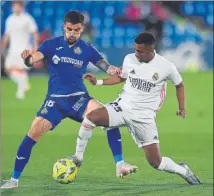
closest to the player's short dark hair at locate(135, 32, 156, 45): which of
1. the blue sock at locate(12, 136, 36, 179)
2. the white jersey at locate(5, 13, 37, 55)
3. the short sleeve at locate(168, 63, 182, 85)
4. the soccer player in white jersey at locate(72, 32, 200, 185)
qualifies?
the soccer player in white jersey at locate(72, 32, 200, 185)

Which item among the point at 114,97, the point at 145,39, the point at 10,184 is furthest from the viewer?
the point at 114,97

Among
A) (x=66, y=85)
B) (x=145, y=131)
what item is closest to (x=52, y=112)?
(x=66, y=85)

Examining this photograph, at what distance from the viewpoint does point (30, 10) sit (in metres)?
27.9

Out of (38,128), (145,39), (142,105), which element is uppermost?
(145,39)

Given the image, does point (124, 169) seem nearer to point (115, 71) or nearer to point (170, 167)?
point (170, 167)

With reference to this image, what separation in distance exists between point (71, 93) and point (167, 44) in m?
17.5

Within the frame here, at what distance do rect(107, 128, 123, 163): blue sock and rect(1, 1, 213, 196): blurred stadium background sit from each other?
0.36m

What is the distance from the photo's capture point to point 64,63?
9086 mm

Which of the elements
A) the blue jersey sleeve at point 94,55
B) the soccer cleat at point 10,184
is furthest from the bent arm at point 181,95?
the soccer cleat at point 10,184

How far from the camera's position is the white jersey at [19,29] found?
19212 mm

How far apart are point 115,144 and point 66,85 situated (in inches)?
34.9

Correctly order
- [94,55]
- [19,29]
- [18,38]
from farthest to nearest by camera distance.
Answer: [18,38] → [19,29] → [94,55]

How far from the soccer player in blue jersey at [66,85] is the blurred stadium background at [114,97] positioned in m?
0.47

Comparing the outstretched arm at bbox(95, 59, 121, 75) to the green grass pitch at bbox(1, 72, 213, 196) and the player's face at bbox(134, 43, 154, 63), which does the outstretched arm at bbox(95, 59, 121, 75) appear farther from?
the green grass pitch at bbox(1, 72, 213, 196)
